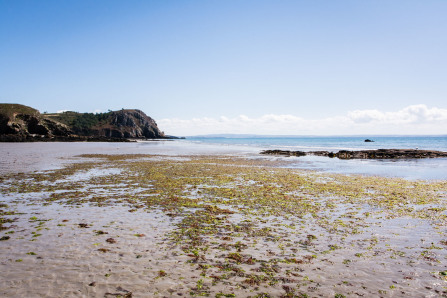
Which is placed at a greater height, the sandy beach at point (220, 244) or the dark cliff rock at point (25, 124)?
the dark cliff rock at point (25, 124)

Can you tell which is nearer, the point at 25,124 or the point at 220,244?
the point at 220,244

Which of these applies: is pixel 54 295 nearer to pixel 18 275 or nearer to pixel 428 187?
pixel 18 275

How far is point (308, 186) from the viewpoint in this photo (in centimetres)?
2220

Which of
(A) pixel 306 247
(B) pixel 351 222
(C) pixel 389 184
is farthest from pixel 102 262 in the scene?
(C) pixel 389 184

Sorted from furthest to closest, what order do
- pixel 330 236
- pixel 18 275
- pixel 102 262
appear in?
pixel 330 236 → pixel 102 262 → pixel 18 275

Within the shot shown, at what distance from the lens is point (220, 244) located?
986cm

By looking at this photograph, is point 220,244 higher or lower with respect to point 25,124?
lower

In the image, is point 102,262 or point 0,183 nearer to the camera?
point 102,262

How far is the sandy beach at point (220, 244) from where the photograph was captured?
23.3 feet

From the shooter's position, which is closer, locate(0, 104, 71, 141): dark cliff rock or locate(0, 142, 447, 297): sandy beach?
locate(0, 142, 447, 297): sandy beach

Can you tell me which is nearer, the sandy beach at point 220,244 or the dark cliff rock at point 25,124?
the sandy beach at point 220,244

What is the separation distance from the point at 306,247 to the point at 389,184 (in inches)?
715

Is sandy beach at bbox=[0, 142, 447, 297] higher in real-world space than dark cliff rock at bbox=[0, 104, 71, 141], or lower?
lower

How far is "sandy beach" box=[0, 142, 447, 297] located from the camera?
7.09m
